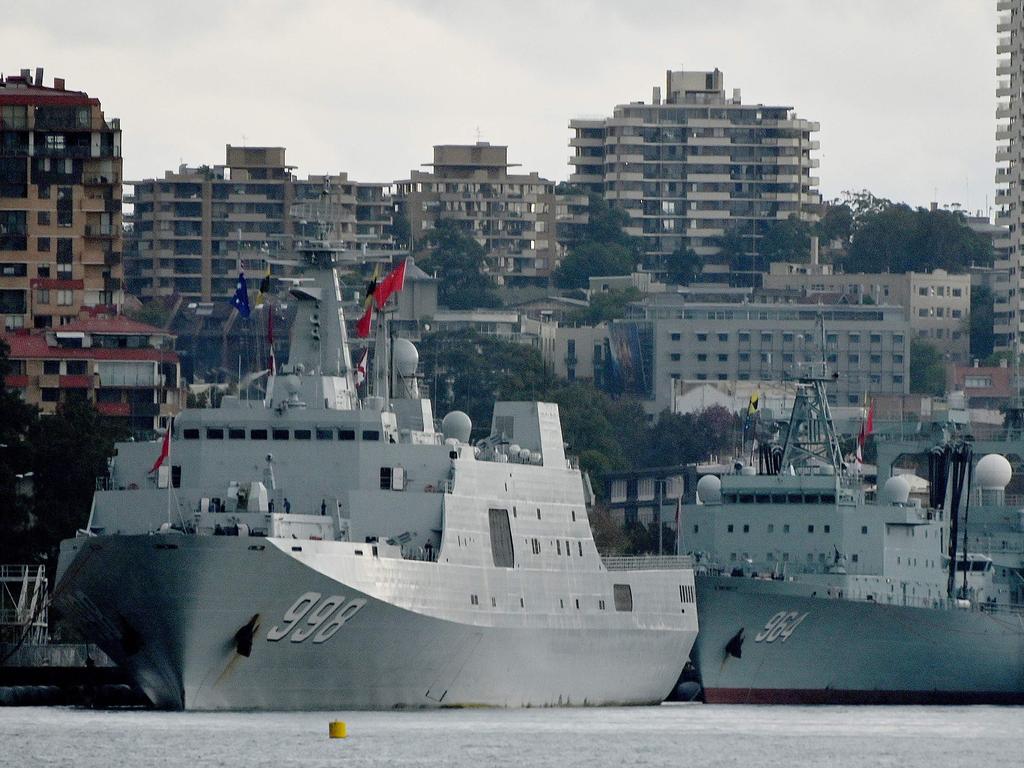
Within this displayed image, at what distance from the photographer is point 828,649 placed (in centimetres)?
8231

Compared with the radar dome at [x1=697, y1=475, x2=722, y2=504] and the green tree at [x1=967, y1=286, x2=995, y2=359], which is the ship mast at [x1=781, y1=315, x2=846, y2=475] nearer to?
the radar dome at [x1=697, y1=475, x2=722, y2=504]

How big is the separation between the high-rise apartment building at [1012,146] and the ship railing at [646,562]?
9564 centimetres

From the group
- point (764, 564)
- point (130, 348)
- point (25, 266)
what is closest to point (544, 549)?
point (764, 564)

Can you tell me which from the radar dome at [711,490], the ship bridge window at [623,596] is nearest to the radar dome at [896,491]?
the radar dome at [711,490]

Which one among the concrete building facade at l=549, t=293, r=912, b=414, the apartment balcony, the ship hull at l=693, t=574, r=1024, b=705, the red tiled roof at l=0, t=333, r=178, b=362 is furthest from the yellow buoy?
the concrete building facade at l=549, t=293, r=912, b=414

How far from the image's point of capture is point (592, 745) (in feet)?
204

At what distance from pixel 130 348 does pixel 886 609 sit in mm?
51214

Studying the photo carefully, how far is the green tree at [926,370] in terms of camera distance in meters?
182

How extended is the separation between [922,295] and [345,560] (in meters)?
136

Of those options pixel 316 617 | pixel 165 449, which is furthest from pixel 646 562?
pixel 165 449

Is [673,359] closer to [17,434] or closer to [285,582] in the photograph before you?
[17,434]

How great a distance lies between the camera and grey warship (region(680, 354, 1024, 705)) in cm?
8119

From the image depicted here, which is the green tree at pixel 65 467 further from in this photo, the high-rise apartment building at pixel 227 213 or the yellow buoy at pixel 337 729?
the high-rise apartment building at pixel 227 213

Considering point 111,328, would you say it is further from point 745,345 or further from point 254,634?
point 254,634
